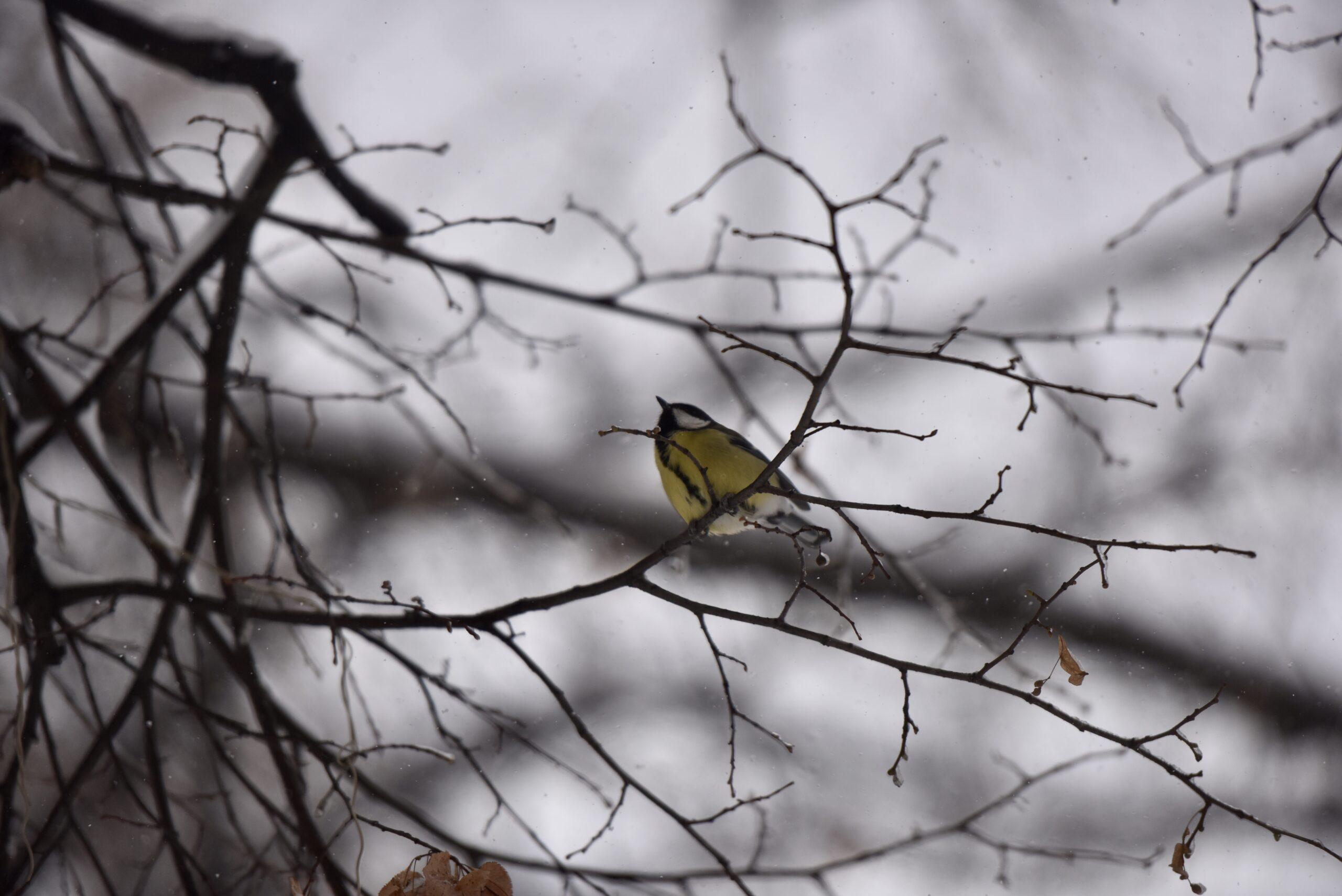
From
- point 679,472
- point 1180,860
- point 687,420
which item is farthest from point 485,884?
point 687,420

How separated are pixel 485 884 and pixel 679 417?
1.33 metres

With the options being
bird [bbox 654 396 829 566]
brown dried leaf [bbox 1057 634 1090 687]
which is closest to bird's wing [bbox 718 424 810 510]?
bird [bbox 654 396 829 566]

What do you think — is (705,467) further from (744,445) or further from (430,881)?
(430,881)

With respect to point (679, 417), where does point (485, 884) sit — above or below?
below

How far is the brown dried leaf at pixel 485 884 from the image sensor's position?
1.25m

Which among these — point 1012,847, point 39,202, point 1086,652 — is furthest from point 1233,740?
point 39,202

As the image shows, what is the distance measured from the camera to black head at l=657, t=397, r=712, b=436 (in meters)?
2.33

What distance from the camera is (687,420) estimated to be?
2.37 metres

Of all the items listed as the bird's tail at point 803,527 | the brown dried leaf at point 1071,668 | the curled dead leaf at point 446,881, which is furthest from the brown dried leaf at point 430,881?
the brown dried leaf at point 1071,668

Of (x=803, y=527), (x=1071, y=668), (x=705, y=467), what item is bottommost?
(x=1071, y=668)

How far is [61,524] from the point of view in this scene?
197 cm

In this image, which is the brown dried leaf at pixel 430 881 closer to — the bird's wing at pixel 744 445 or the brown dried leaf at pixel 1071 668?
the brown dried leaf at pixel 1071 668

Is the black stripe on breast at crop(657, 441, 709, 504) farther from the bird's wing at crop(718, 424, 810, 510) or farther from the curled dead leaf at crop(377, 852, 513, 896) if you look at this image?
the curled dead leaf at crop(377, 852, 513, 896)

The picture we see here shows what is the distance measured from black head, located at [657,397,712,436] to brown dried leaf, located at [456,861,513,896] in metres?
1.22
